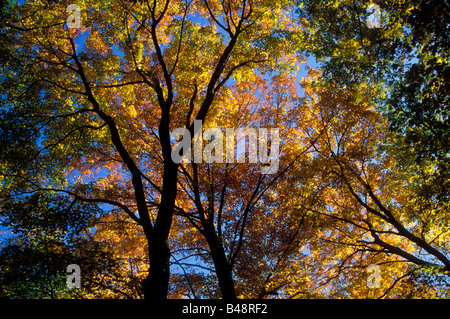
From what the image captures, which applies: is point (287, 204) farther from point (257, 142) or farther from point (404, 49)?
point (404, 49)

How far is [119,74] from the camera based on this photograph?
28.0ft

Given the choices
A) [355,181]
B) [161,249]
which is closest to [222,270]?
[161,249]

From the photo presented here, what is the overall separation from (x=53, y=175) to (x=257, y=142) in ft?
25.3

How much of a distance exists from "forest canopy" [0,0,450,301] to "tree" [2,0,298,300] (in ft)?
0.20

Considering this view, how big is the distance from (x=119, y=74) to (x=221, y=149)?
4.55 m

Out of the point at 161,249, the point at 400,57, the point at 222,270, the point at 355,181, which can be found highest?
the point at 400,57

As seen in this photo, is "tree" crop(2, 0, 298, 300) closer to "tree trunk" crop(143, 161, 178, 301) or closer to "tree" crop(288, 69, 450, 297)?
"tree trunk" crop(143, 161, 178, 301)

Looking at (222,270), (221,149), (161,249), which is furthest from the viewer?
(221,149)

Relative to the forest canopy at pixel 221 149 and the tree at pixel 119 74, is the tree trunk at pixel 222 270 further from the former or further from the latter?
the tree at pixel 119 74

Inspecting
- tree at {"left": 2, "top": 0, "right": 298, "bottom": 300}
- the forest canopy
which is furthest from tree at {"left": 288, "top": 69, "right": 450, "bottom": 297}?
tree at {"left": 2, "top": 0, "right": 298, "bottom": 300}

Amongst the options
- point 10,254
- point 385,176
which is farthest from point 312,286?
point 10,254

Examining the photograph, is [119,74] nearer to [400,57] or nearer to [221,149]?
[221,149]

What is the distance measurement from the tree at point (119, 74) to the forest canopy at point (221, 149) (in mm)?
60
